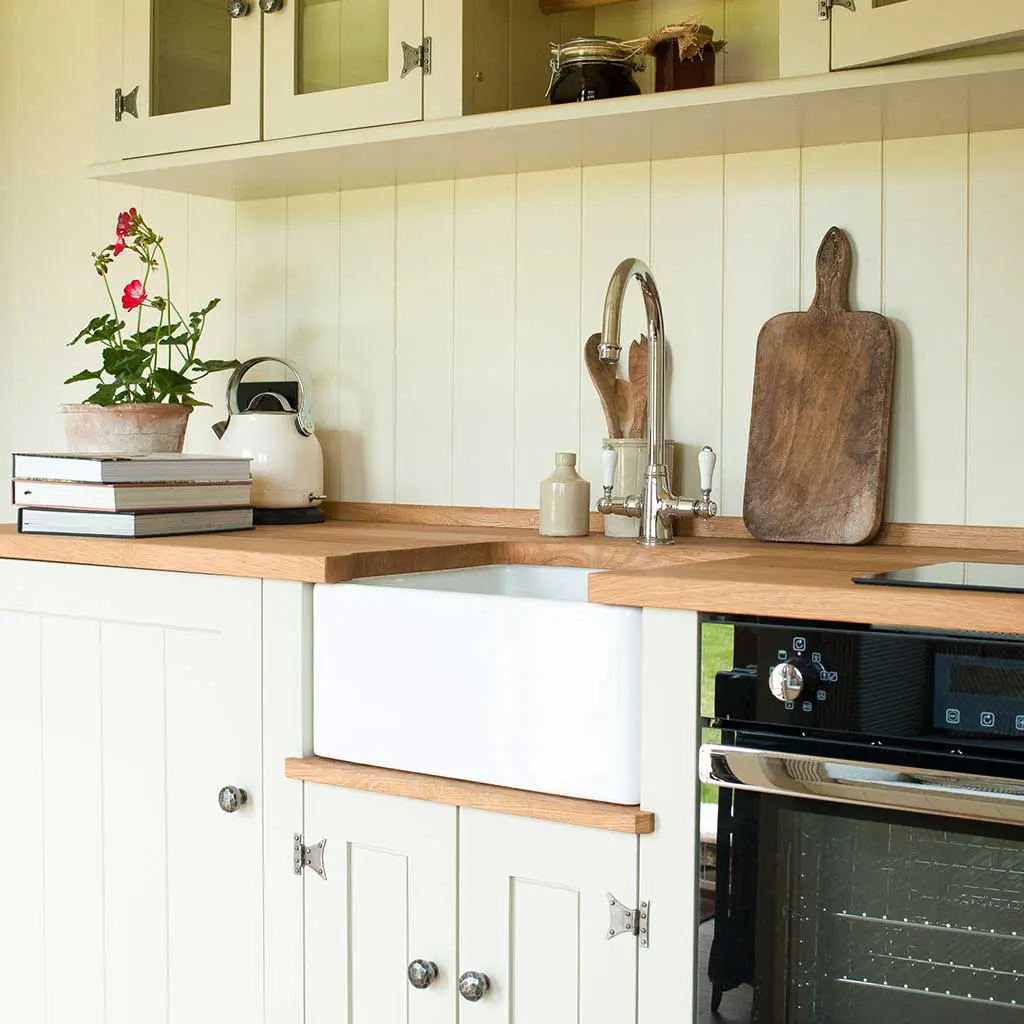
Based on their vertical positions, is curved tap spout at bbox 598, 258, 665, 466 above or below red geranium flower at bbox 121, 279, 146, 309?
below

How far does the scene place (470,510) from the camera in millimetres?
2268

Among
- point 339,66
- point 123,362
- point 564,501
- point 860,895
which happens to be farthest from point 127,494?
point 860,895

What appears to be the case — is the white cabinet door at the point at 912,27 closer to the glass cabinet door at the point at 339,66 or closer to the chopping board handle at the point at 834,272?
the chopping board handle at the point at 834,272

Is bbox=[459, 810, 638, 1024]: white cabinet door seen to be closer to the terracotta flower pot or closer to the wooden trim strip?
the wooden trim strip

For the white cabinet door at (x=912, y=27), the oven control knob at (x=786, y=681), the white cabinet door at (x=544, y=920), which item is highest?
the white cabinet door at (x=912, y=27)

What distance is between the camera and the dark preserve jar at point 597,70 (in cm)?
188

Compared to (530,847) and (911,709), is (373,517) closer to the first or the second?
(530,847)

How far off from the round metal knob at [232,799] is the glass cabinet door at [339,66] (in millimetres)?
1012

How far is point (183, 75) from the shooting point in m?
2.17

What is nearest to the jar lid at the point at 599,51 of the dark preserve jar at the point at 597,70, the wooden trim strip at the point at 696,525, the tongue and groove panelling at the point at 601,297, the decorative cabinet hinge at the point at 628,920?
the dark preserve jar at the point at 597,70

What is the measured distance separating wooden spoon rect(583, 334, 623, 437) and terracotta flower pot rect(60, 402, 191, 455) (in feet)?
2.35

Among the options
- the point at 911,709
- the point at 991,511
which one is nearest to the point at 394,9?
the point at 991,511

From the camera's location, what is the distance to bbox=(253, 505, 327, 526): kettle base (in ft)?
7.13

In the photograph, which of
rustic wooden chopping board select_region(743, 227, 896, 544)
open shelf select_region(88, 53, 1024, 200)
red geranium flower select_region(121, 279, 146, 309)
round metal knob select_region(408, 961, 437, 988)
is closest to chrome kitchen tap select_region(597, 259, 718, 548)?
rustic wooden chopping board select_region(743, 227, 896, 544)
